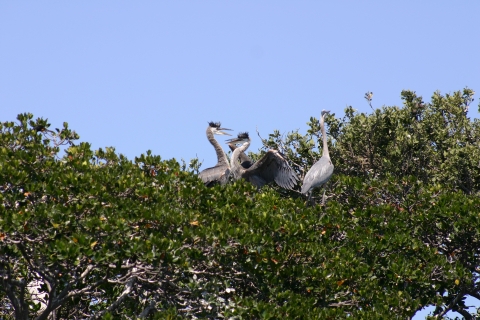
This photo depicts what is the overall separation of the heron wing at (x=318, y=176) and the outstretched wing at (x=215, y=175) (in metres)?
2.53

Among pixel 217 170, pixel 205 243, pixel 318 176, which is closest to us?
pixel 205 243

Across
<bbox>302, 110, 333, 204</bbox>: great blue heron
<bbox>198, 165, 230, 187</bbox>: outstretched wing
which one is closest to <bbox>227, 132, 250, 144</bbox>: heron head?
<bbox>198, 165, 230, 187</bbox>: outstretched wing

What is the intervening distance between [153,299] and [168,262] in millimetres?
1266

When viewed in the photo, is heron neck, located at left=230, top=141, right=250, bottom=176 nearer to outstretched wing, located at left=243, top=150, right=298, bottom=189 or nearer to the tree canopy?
outstretched wing, located at left=243, top=150, right=298, bottom=189

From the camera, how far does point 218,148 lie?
63.5 feet

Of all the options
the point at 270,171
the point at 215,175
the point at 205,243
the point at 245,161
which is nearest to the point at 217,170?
the point at 215,175

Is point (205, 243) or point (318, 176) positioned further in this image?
point (318, 176)

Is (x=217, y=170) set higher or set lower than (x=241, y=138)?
lower

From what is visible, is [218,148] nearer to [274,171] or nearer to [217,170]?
[217,170]

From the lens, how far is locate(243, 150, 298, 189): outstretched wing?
1585cm

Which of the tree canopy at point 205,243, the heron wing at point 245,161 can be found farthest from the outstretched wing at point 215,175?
the tree canopy at point 205,243

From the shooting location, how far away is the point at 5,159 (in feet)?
35.1

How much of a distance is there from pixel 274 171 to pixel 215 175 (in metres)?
1.64

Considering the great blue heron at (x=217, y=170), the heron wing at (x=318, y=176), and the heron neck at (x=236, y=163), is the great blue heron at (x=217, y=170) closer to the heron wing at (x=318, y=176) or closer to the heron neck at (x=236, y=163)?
the heron neck at (x=236, y=163)
